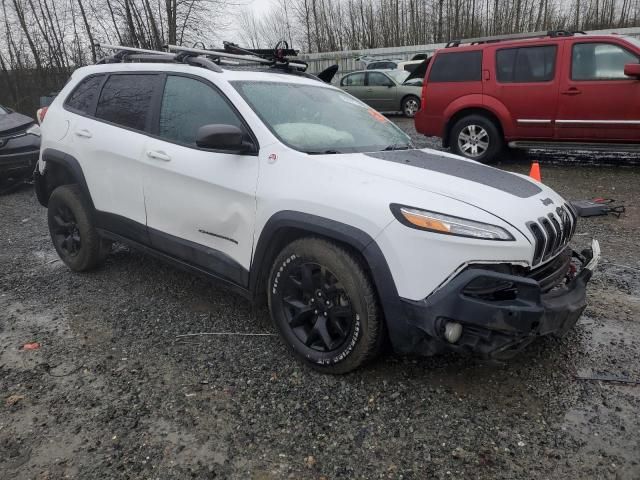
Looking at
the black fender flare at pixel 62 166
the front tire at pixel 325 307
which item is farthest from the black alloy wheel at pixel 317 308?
the black fender flare at pixel 62 166

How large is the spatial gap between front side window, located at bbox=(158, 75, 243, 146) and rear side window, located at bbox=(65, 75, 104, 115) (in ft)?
3.08

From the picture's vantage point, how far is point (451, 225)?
7.43 feet

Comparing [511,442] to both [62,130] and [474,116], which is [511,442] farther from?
[474,116]

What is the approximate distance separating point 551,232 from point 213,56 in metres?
2.64

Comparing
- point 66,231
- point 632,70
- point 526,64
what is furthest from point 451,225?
point 526,64

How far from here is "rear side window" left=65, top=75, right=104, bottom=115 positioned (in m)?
4.02

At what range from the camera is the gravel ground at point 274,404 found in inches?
84.3

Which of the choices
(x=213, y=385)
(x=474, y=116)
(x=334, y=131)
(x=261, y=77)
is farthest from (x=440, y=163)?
(x=474, y=116)

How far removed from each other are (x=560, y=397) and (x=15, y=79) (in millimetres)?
20664

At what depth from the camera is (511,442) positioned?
223 centimetres

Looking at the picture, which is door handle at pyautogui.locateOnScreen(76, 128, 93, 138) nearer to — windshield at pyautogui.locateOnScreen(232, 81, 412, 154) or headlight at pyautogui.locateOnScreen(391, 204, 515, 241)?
windshield at pyautogui.locateOnScreen(232, 81, 412, 154)

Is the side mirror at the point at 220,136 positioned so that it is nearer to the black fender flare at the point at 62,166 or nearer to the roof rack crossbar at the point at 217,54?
the roof rack crossbar at the point at 217,54

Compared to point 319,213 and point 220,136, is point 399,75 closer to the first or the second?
point 220,136

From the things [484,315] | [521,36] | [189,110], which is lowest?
[484,315]
